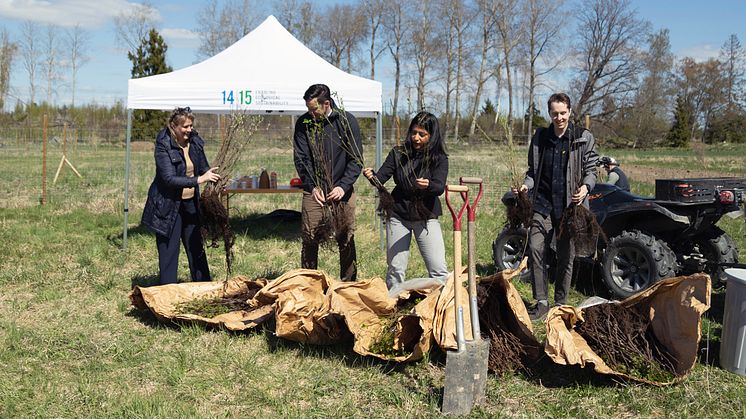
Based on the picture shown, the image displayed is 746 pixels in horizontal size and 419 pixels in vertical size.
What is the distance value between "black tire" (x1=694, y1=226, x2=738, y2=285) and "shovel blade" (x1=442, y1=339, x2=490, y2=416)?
3.00 meters

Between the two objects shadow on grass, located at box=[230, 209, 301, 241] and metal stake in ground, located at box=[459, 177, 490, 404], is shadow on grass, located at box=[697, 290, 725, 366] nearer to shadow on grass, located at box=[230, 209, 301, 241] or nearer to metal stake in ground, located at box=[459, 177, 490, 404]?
metal stake in ground, located at box=[459, 177, 490, 404]

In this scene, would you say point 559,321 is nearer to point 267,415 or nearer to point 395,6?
point 267,415

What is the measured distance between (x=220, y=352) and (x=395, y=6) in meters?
43.3

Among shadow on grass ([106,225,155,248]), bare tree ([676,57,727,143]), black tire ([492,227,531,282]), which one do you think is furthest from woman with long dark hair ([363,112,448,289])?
bare tree ([676,57,727,143])

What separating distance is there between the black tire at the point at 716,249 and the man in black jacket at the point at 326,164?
9.64 feet

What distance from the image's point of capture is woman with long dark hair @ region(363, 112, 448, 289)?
13.9 feet

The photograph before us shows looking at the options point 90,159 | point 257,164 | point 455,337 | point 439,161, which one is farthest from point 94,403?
point 90,159

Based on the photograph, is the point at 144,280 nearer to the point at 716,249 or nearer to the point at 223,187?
the point at 223,187

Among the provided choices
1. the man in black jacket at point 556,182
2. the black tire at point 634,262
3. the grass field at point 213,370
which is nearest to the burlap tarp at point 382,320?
the grass field at point 213,370

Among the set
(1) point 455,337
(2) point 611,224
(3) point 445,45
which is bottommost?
(1) point 455,337

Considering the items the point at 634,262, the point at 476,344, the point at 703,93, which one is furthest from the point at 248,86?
the point at 703,93

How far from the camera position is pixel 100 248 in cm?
732

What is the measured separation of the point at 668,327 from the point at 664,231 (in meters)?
1.91

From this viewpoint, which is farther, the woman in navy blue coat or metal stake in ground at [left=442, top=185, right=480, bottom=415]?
the woman in navy blue coat
